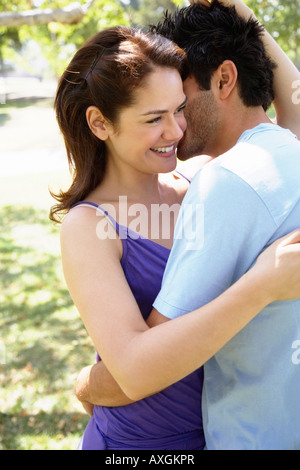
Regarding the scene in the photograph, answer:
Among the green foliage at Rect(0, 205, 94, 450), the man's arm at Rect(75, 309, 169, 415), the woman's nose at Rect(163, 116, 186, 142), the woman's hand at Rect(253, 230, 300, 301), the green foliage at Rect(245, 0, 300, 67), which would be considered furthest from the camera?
the green foliage at Rect(245, 0, 300, 67)

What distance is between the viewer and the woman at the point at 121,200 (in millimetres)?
1747

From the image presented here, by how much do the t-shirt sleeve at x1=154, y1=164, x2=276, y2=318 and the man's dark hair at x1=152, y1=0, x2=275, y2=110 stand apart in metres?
0.74

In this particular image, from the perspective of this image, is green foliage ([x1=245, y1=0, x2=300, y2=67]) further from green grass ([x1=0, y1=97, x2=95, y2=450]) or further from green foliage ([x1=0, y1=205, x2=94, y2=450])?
green foliage ([x1=0, y1=205, x2=94, y2=450])

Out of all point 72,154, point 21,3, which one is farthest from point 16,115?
point 72,154

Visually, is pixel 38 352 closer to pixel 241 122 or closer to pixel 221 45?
pixel 241 122

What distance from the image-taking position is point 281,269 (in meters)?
1.40

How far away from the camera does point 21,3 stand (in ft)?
23.9

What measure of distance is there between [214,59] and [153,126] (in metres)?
0.39

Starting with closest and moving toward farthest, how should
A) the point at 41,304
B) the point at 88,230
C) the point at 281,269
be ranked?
the point at 281,269 → the point at 88,230 → the point at 41,304

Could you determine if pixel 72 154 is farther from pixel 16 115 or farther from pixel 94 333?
pixel 16 115

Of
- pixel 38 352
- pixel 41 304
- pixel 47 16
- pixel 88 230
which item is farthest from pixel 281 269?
pixel 41 304

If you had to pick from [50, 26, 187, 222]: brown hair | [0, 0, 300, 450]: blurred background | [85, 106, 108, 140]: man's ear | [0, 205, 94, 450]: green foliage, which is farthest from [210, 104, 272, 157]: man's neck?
[0, 205, 94, 450]: green foliage

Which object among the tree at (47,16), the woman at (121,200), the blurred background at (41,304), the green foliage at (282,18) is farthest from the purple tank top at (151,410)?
the green foliage at (282,18)

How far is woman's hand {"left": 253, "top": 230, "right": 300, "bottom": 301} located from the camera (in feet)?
4.61
